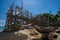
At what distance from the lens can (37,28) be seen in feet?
39.9

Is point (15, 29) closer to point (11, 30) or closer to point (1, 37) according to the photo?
point (11, 30)

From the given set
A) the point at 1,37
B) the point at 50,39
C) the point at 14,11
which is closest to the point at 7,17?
the point at 14,11

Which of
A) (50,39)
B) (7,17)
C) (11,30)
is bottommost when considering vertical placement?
(50,39)

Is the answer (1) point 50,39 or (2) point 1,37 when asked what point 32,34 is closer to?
(1) point 50,39

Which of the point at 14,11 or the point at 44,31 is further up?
the point at 14,11

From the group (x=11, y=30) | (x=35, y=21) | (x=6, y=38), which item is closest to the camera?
(x=6, y=38)

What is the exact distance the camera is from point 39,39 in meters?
10.4

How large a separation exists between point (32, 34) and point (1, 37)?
2.46 m

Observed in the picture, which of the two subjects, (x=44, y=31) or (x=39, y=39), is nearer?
(x=39, y=39)

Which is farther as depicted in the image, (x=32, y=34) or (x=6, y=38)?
(x=32, y=34)

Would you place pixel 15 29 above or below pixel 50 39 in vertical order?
above

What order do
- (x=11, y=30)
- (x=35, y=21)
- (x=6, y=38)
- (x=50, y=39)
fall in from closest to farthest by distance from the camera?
(x=6, y=38) → (x=11, y=30) → (x=50, y=39) → (x=35, y=21)

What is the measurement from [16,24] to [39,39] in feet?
6.72

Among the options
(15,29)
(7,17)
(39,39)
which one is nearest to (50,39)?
(39,39)
